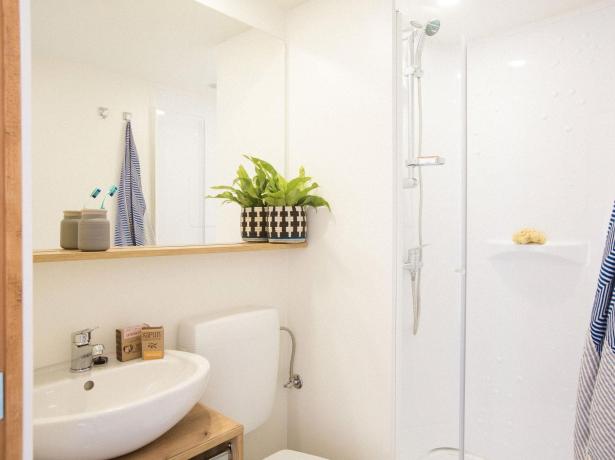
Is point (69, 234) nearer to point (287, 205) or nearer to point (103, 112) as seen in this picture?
point (103, 112)

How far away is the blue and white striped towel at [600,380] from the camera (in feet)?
2.87

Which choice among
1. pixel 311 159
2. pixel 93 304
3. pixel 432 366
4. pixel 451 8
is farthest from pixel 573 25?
pixel 93 304

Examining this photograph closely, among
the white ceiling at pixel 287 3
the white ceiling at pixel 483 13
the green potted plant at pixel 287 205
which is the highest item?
the white ceiling at pixel 287 3

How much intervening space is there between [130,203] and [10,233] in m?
0.85

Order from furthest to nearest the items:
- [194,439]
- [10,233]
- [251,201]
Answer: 1. [251,201]
2. [194,439]
3. [10,233]

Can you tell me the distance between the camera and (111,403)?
1.21m

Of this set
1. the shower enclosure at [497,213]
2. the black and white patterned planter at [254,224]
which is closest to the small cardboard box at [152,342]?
→ the black and white patterned planter at [254,224]

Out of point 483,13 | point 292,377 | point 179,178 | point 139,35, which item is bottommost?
point 292,377

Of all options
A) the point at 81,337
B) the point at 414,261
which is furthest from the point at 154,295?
the point at 414,261

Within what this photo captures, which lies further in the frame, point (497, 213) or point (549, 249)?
point (497, 213)

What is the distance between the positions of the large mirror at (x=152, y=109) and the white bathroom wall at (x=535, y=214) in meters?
0.99

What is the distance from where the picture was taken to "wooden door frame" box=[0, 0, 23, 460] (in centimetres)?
64

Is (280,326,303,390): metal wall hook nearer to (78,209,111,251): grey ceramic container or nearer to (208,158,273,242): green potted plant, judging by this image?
(208,158,273,242): green potted plant

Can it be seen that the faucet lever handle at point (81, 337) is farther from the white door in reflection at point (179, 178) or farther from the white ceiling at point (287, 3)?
the white ceiling at point (287, 3)
